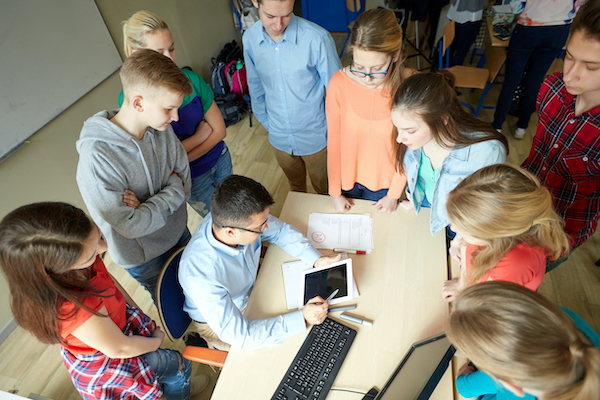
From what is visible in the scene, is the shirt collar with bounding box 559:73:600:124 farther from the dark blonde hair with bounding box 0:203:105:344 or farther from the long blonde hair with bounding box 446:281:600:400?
the dark blonde hair with bounding box 0:203:105:344

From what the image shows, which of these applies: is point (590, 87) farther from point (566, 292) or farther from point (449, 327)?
point (566, 292)

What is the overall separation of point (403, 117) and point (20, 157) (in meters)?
2.48

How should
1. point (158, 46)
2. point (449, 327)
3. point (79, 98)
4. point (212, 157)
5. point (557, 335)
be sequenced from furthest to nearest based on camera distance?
point (79, 98) < point (212, 157) < point (158, 46) < point (449, 327) < point (557, 335)

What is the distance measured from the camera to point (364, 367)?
1218 mm

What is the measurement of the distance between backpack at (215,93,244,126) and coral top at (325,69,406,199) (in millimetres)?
2579

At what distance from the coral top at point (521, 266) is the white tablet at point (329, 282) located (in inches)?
21.5

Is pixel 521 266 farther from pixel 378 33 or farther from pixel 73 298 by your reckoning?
pixel 73 298

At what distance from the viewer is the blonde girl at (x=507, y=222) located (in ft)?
3.38

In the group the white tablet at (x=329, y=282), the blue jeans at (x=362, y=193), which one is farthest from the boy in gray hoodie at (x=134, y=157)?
the blue jeans at (x=362, y=193)

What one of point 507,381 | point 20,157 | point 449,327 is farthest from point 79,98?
point 507,381

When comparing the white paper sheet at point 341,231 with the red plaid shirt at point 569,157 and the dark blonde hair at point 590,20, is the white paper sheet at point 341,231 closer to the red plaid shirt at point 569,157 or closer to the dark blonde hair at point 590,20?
the red plaid shirt at point 569,157

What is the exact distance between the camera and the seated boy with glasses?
1.26m

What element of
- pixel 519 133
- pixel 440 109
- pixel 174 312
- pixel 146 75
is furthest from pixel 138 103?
pixel 519 133

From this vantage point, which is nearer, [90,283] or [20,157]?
[90,283]
